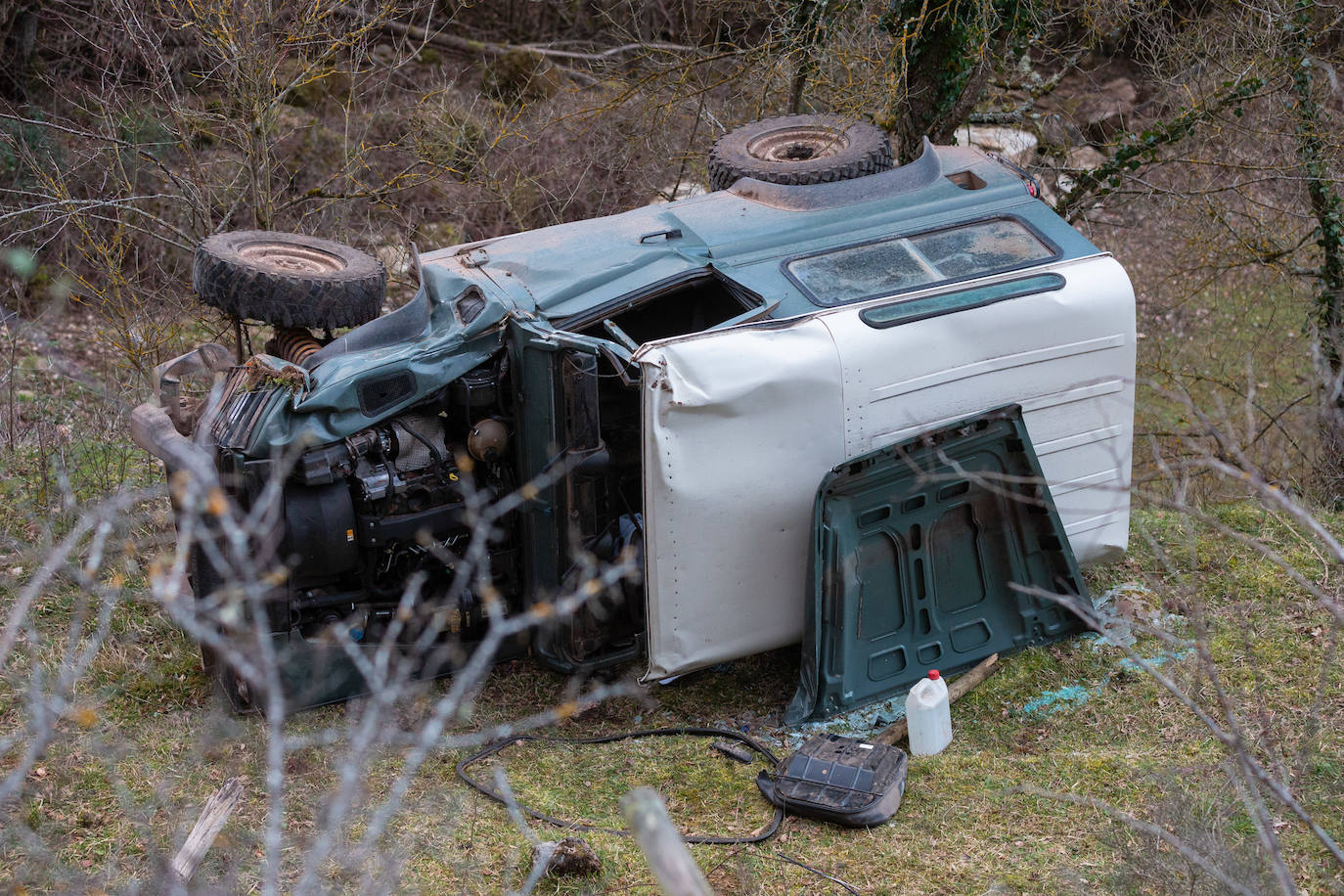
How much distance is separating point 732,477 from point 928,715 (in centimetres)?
122

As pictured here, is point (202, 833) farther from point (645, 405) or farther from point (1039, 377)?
point (1039, 377)

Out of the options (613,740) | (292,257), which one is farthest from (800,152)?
(613,740)

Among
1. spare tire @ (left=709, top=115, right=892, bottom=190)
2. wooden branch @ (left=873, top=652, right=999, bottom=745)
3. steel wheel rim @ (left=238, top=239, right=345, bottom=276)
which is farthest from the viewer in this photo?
spare tire @ (left=709, top=115, right=892, bottom=190)

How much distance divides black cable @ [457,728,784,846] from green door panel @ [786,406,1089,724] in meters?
0.28

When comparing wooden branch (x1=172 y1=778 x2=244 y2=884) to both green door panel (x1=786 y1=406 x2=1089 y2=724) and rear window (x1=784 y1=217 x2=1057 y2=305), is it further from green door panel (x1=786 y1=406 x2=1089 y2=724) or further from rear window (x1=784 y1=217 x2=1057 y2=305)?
rear window (x1=784 y1=217 x2=1057 y2=305)

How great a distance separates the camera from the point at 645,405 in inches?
188

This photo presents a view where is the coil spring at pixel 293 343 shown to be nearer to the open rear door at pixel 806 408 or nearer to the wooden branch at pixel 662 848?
the open rear door at pixel 806 408

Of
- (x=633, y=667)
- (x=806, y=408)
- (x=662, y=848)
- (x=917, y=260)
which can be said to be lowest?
(x=633, y=667)

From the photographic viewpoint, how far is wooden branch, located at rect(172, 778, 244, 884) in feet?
12.1

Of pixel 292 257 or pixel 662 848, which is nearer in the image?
pixel 662 848

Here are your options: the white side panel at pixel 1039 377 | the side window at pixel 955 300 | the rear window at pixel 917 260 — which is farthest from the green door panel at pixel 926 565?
the rear window at pixel 917 260

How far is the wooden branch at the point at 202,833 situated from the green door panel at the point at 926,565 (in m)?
2.28

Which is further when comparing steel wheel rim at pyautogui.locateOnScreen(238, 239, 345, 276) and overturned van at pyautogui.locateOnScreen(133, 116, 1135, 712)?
steel wheel rim at pyautogui.locateOnScreen(238, 239, 345, 276)

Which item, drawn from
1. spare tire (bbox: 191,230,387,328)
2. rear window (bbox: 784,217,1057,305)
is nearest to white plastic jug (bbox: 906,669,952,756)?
rear window (bbox: 784,217,1057,305)
